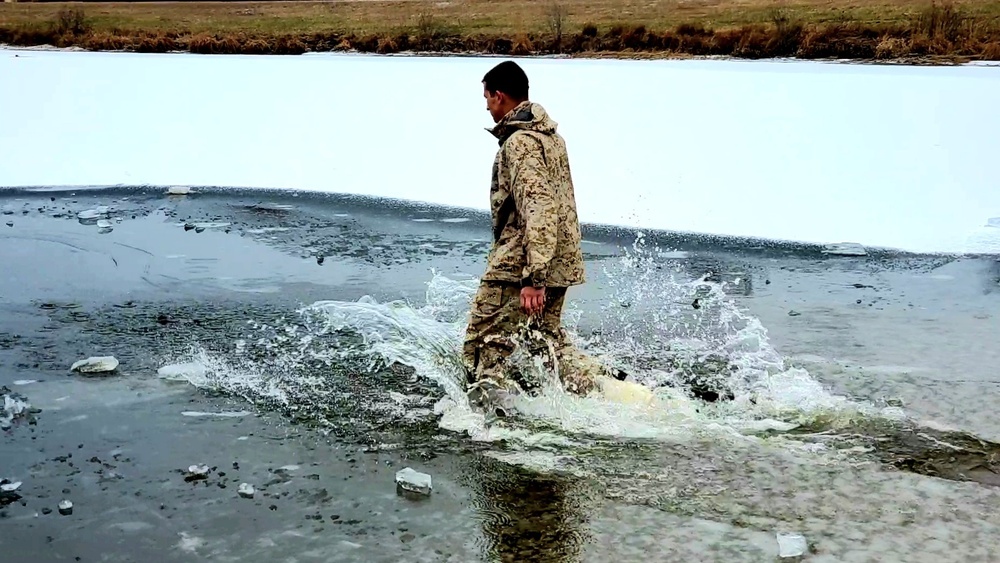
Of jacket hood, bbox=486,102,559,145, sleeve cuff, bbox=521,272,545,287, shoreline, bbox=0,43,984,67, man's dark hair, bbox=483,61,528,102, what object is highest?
shoreline, bbox=0,43,984,67

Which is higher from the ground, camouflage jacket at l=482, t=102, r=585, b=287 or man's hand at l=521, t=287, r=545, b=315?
camouflage jacket at l=482, t=102, r=585, b=287

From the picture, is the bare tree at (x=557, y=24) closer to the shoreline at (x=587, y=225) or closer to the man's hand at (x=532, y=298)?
the shoreline at (x=587, y=225)

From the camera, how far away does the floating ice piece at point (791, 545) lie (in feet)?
11.6

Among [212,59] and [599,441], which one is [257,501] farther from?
[212,59]

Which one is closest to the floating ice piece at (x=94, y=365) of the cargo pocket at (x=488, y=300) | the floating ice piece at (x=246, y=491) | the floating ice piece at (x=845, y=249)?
the floating ice piece at (x=246, y=491)

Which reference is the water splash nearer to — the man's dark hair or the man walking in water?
the man walking in water

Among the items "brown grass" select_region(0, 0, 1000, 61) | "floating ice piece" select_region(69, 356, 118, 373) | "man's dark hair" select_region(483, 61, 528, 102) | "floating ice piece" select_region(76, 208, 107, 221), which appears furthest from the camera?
"brown grass" select_region(0, 0, 1000, 61)

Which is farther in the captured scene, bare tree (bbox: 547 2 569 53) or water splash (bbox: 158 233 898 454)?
bare tree (bbox: 547 2 569 53)

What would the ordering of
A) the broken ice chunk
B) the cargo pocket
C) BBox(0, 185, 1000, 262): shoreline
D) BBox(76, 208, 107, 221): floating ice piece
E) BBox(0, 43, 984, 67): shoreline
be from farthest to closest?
BBox(0, 43, 984, 67): shoreline
BBox(76, 208, 107, 221): floating ice piece
BBox(0, 185, 1000, 262): shoreline
the cargo pocket
the broken ice chunk

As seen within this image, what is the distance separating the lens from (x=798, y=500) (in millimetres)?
3982

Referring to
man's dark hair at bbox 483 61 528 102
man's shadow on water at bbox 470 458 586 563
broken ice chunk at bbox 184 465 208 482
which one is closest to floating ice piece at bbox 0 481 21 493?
broken ice chunk at bbox 184 465 208 482

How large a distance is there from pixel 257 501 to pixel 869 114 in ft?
41.0

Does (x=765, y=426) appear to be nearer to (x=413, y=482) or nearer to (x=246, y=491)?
(x=413, y=482)

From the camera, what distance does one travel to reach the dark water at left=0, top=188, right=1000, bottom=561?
3680mm
